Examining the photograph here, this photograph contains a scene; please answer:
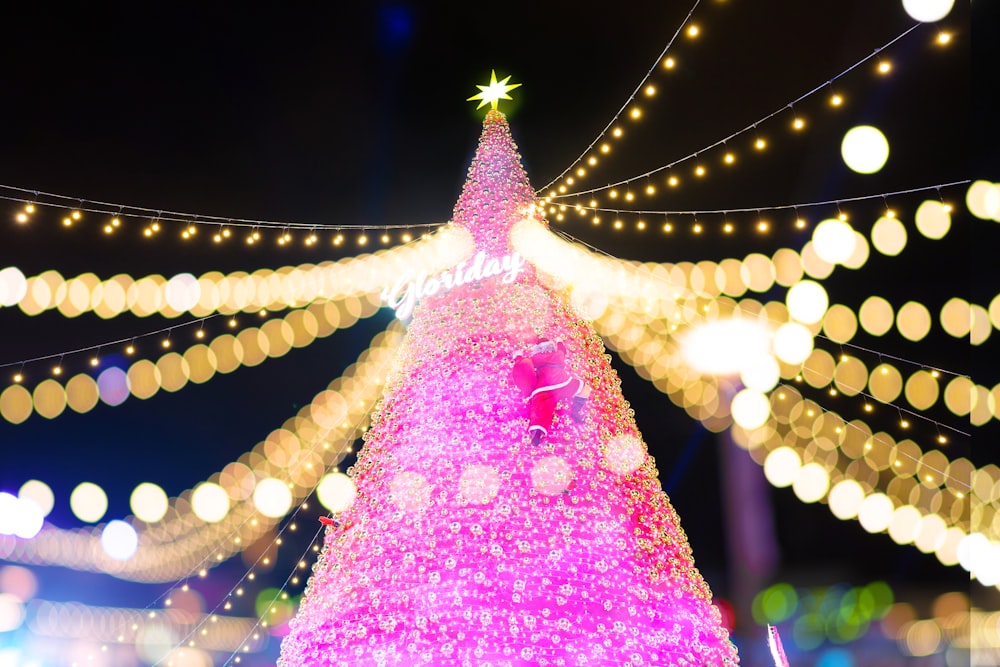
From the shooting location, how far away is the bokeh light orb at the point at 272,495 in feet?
32.0

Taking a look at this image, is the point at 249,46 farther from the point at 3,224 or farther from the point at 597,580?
the point at 597,580

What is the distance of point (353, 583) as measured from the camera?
383cm

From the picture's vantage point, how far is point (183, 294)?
6516mm

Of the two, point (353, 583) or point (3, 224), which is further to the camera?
point (3, 224)

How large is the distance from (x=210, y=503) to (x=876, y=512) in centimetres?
925

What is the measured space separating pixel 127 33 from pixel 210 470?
6044 millimetres

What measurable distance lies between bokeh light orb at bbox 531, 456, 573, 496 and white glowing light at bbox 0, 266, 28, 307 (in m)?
4.56

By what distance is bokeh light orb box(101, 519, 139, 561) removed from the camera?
35.7 ft

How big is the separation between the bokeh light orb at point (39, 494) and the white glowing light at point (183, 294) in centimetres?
511

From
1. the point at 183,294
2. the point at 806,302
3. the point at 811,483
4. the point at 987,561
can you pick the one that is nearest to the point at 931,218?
the point at 806,302

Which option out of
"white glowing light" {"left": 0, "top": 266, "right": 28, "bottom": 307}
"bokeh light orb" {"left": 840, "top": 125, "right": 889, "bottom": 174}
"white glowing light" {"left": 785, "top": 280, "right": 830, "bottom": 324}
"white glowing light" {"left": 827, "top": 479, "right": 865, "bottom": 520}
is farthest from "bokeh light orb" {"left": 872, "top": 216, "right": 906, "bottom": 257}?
"white glowing light" {"left": 0, "top": 266, "right": 28, "bottom": 307}

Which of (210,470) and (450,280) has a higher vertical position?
(450,280)

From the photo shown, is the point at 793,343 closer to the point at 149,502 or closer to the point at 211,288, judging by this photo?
the point at 211,288

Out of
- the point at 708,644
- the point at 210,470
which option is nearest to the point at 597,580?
the point at 708,644
